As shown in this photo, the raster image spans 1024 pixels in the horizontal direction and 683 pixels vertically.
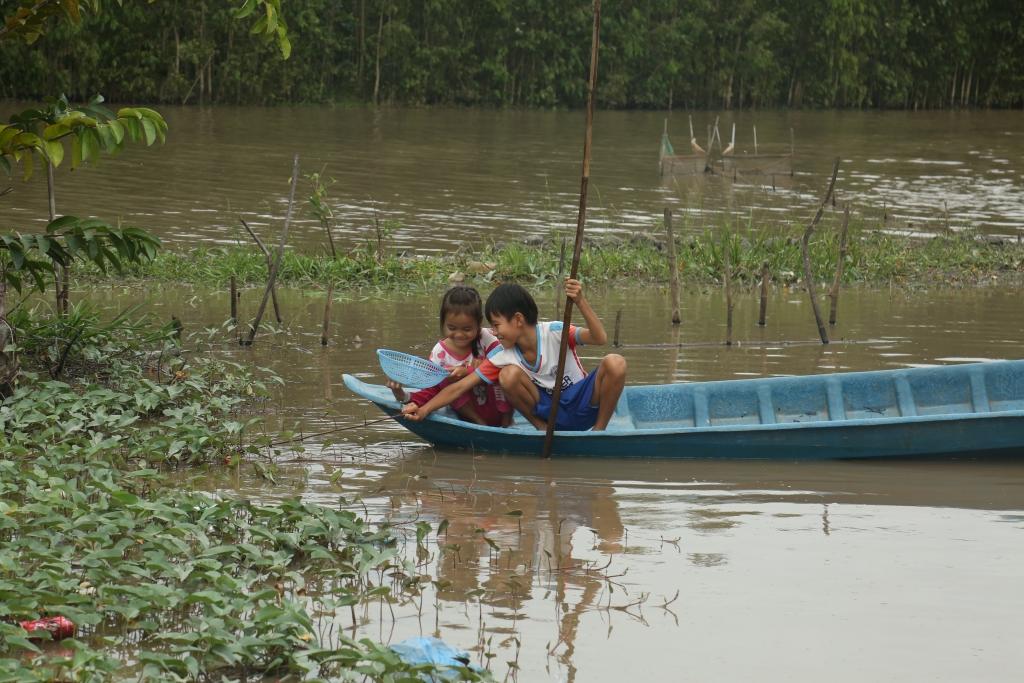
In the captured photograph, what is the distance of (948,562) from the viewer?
172 inches

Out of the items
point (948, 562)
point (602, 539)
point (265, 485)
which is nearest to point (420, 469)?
point (265, 485)

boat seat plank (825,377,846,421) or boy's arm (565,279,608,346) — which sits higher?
boy's arm (565,279,608,346)

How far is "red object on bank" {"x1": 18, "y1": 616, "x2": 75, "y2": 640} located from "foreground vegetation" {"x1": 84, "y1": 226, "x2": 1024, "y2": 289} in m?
6.49

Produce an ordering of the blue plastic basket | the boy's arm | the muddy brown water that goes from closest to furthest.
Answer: the muddy brown water < the boy's arm < the blue plastic basket

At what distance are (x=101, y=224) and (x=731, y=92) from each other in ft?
102

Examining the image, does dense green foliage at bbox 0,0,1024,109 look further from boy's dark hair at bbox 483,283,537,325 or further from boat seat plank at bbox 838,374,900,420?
boat seat plank at bbox 838,374,900,420

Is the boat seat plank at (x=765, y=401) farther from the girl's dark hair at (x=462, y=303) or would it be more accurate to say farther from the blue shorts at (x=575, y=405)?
the girl's dark hair at (x=462, y=303)

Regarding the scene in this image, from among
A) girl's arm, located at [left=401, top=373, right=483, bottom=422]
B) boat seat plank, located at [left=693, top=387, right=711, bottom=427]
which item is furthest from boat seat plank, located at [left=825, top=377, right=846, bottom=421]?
girl's arm, located at [left=401, top=373, right=483, bottom=422]

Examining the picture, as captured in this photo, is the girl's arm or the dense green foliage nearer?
the girl's arm

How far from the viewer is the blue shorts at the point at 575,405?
19.2 feet

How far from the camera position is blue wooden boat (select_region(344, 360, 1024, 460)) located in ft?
18.3

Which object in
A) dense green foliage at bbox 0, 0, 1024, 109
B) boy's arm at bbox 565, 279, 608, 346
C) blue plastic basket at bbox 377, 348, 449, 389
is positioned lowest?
blue plastic basket at bbox 377, 348, 449, 389

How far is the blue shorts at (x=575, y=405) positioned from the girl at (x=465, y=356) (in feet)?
0.68

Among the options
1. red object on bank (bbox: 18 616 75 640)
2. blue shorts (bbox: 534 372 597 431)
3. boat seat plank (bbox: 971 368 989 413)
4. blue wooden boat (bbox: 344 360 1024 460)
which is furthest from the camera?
boat seat plank (bbox: 971 368 989 413)
